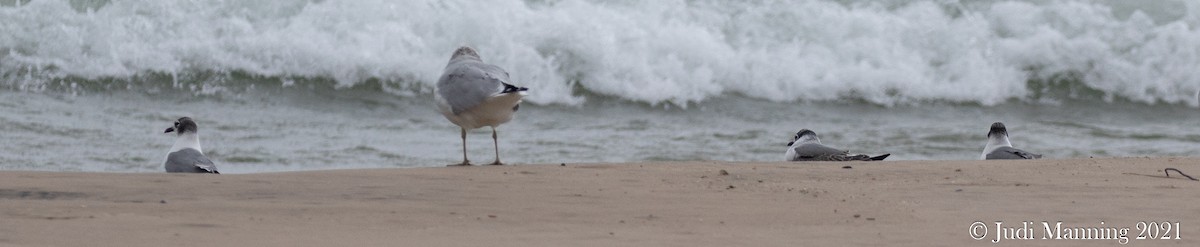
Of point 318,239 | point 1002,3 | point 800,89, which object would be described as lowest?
point 318,239

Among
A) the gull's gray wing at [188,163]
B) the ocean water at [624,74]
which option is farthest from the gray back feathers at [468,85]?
the ocean water at [624,74]

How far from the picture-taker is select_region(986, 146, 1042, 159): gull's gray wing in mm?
8859

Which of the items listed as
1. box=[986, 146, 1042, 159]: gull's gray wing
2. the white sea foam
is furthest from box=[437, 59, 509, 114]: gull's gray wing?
the white sea foam

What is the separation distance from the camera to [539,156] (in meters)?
10.1

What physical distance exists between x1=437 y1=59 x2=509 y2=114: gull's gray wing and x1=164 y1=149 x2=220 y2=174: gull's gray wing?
3.64 ft

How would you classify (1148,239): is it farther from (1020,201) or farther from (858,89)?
(858,89)

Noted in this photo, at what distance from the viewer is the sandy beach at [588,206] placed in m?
4.88

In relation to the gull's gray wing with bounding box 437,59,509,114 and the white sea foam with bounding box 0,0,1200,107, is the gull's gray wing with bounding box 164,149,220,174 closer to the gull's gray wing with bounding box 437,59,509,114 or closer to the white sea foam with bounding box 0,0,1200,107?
the gull's gray wing with bounding box 437,59,509,114

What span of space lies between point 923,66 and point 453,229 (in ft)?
33.5

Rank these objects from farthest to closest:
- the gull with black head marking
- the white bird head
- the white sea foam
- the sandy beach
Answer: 1. the white sea foam
2. the white bird head
3. the gull with black head marking
4. the sandy beach

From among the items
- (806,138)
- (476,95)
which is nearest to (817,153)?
(806,138)

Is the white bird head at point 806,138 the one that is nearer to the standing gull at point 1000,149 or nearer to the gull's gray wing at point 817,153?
the gull's gray wing at point 817,153

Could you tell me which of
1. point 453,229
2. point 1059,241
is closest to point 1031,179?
point 1059,241

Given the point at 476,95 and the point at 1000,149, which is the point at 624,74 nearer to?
the point at 1000,149
